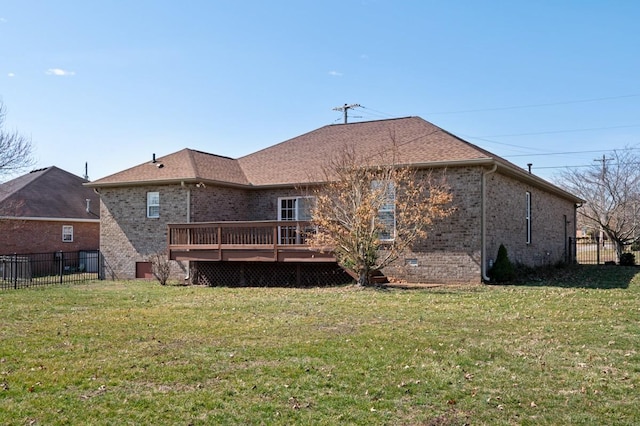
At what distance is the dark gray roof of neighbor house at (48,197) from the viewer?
27.0 meters

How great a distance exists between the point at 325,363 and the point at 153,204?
15260 mm

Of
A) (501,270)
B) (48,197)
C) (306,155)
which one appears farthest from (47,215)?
(501,270)

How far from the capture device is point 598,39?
1725cm

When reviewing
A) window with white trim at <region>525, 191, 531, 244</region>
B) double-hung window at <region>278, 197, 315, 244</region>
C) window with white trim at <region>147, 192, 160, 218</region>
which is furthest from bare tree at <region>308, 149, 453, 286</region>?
window with white trim at <region>147, 192, 160, 218</region>

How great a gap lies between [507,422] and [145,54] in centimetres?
1446

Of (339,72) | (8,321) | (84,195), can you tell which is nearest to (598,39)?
(339,72)

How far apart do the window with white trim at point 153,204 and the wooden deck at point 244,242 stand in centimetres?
201

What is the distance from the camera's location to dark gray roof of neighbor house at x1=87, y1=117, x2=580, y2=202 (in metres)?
18.0

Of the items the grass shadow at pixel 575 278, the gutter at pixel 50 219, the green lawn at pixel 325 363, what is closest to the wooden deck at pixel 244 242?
the green lawn at pixel 325 363

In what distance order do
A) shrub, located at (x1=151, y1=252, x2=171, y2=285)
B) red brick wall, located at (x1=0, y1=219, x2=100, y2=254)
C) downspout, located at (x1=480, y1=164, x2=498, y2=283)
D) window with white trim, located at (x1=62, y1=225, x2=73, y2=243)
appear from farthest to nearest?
window with white trim, located at (x1=62, y1=225, x2=73, y2=243), red brick wall, located at (x1=0, y1=219, x2=100, y2=254), shrub, located at (x1=151, y1=252, x2=171, y2=285), downspout, located at (x1=480, y1=164, x2=498, y2=283)

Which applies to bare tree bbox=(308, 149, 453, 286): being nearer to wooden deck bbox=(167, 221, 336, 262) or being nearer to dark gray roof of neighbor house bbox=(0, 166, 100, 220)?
wooden deck bbox=(167, 221, 336, 262)

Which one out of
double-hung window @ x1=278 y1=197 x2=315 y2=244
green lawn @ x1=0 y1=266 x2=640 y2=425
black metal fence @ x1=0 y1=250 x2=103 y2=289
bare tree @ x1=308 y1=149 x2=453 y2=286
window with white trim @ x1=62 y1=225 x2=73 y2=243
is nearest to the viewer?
green lawn @ x1=0 y1=266 x2=640 y2=425

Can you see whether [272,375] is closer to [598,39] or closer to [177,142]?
[598,39]

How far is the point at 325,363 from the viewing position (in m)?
6.92
